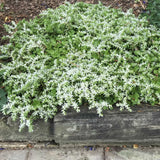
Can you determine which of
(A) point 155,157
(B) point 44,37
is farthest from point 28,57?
(A) point 155,157

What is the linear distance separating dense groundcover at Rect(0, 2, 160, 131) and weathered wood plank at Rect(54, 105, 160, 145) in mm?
97

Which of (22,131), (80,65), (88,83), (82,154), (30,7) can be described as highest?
(30,7)

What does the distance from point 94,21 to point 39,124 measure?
144 cm

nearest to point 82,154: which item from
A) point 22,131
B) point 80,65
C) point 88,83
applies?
point 22,131

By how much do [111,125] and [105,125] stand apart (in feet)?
0.20

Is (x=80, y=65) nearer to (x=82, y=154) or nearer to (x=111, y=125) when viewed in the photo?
(x=111, y=125)

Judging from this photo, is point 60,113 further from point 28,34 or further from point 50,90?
point 28,34

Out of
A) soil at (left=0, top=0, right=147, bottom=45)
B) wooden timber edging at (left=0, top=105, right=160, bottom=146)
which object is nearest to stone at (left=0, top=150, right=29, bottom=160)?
wooden timber edging at (left=0, top=105, right=160, bottom=146)

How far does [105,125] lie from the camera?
2.08m

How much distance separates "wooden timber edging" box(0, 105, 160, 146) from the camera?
2.05 m

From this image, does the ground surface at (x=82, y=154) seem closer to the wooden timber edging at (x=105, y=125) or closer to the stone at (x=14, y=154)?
the stone at (x=14, y=154)

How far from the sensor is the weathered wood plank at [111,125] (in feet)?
6.73

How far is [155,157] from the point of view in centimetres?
230

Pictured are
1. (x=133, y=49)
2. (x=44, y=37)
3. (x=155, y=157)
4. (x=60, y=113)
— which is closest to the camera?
(x=60, y=113)
